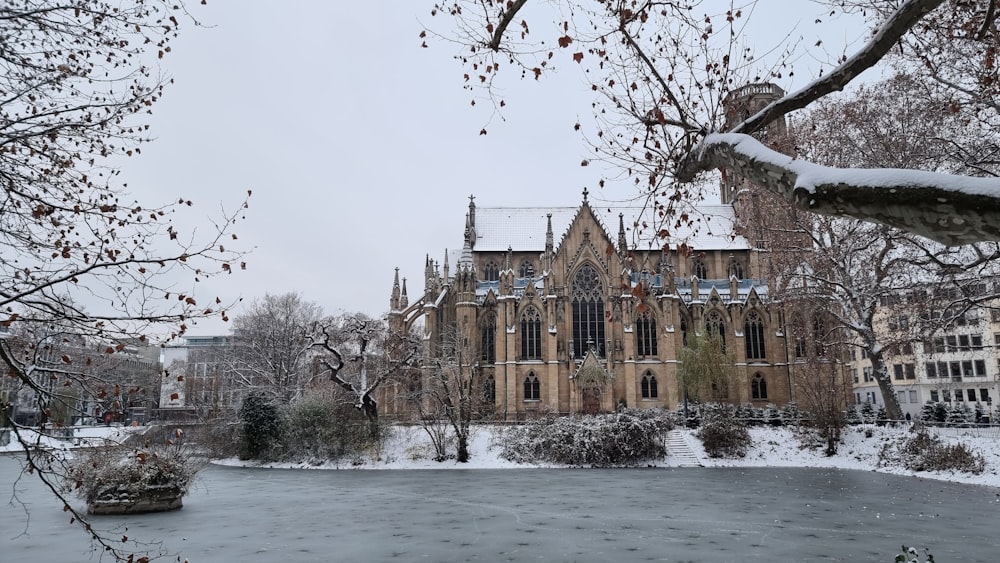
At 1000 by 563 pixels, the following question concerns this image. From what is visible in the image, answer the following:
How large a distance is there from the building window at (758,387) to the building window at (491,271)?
21.3m

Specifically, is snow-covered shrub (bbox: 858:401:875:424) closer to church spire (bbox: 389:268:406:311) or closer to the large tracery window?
the large tracery window

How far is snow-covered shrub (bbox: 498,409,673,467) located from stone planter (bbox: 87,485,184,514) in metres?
18.7

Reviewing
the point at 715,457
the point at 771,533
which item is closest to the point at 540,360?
the point at 715,457

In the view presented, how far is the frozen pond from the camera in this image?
11977 mm

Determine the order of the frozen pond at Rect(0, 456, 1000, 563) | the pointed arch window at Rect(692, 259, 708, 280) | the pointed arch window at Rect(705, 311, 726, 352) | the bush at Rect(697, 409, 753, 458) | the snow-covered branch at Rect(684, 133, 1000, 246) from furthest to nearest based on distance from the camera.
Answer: the pointed arch window at Rect(692, 259, 708, 280) < the pointed arch window at Rect(705, 311, 726, 352) < the bush at Rect(697, 409, 753, 458) < the frozen pond at Rect(0, 456, 1000, 563) < the snow-covered branch at Rect(684, 133, 1000, 246)

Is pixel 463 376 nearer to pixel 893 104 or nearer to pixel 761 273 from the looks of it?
pixel 761 273

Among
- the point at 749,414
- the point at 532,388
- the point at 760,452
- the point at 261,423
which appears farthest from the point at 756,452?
the point at 261,423

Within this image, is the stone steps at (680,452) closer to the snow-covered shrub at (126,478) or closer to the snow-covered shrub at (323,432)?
the snow-covered shrub at (323,432)

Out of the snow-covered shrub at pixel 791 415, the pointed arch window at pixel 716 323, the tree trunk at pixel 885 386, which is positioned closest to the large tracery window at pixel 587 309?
the pointed arch window at pixel 716 323

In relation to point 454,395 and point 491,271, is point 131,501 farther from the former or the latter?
point 491,271

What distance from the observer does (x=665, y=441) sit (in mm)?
34688

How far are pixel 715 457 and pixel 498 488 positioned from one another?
1615cm

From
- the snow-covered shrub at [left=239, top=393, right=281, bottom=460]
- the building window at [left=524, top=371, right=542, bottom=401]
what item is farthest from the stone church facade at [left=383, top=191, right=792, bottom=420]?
the snow-covered shrub at [left=239, top=393, right=281, bottom=460]

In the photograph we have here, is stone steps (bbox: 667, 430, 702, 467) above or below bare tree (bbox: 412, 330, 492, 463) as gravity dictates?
below
